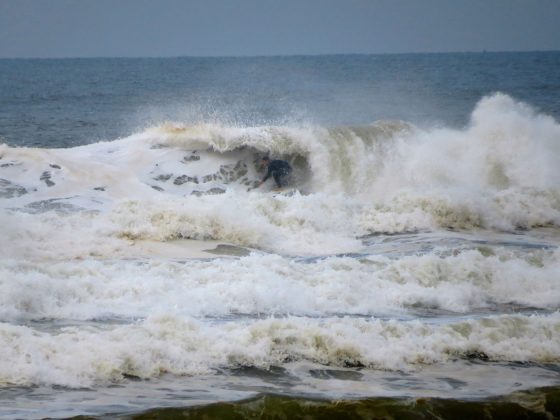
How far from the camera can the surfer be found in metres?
20.9

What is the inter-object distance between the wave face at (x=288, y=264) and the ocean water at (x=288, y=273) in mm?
37

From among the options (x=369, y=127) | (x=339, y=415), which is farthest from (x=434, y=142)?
(x=339, y=415)

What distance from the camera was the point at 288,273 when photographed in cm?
1284

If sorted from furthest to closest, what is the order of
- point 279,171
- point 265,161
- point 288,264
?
point 265,161 < point 279,171 < point 288,264

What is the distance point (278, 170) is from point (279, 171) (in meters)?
0.05

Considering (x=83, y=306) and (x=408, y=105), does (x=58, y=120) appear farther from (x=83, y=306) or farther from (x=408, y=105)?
(x=83, y=306)

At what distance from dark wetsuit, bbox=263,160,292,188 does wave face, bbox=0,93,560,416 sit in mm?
280

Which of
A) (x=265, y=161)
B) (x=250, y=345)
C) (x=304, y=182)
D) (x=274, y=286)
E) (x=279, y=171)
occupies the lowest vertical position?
(x=250, y=345)

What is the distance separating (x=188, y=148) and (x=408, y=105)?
882 inches

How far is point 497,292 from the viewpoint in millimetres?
13000

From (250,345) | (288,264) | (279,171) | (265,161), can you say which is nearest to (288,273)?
(288,264)

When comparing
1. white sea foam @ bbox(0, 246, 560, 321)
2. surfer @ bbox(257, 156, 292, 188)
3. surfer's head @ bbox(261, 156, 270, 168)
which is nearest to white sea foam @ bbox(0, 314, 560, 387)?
white sea foam @ bbox(0, 246, 560, 321)

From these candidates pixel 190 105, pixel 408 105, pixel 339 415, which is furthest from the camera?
pixel 190 105

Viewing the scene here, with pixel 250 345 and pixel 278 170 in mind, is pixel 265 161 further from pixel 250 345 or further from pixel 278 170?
pixel 250 345
